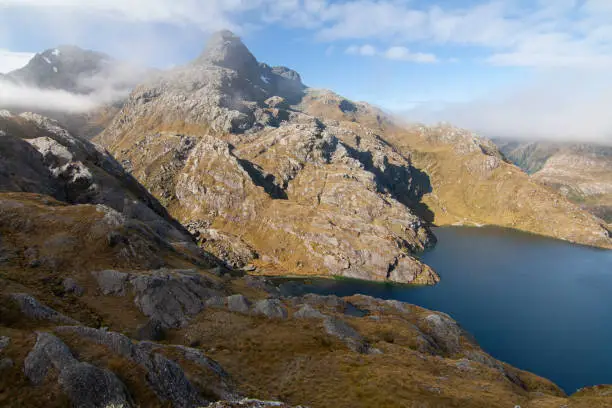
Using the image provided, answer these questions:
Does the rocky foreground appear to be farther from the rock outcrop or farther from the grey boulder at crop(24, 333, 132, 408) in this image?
the rock outcrop

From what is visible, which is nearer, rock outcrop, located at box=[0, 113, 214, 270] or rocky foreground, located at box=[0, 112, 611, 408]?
rocky foreground, located at box=[0, 112, 611, 408]

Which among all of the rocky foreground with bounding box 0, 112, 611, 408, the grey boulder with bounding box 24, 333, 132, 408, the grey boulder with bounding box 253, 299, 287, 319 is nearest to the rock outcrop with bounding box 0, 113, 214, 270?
the rocky foreground with bounding box 0, 112, 611, 408

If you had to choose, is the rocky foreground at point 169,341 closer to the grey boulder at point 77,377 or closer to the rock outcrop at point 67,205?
the grey boulder at point 77,377

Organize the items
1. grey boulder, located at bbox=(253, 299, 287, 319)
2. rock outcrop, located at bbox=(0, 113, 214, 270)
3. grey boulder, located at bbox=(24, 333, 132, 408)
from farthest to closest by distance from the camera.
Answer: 1. grey boulder, located at bbox=(253, 299, 287, 319)
2. rock outcrop, located at bbox=(0, 113, 214, 270)
3. grey boulder, located at bbox=(24, 333, 132, 408)

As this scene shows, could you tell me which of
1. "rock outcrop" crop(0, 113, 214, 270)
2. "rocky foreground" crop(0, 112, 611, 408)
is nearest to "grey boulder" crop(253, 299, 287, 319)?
"rocky foreground" crop(0, 112, 611, 408)

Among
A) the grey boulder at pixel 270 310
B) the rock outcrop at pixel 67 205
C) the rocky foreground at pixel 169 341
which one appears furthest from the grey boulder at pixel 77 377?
the rock outcrop at pixel 67 205

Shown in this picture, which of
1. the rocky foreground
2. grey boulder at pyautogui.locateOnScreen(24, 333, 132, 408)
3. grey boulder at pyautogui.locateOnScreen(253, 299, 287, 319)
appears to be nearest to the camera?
grey boulder at pyautogui.locateOnScreen(24, 333, 132, 408)

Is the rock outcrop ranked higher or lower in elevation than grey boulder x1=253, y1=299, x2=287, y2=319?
higher

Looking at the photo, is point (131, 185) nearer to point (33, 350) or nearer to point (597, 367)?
point (33, 350)
